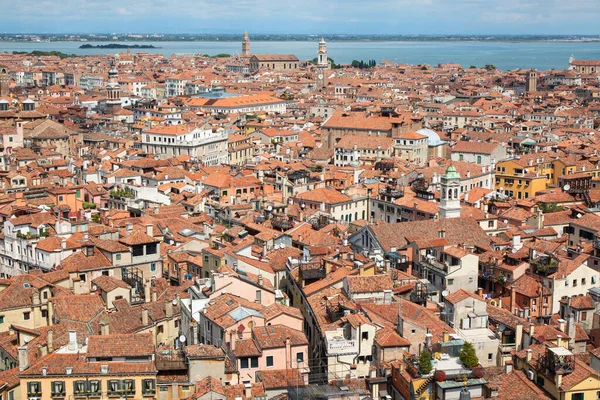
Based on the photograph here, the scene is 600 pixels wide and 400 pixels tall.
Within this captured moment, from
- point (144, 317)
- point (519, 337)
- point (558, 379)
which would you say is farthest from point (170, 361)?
point (519, 337)

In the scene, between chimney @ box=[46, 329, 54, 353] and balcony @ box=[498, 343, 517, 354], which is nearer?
chimney @ box=[46, 329, 54, 353]

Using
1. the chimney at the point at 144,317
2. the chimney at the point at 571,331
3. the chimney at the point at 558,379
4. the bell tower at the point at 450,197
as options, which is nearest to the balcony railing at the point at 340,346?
the chimney at the point at 558,379

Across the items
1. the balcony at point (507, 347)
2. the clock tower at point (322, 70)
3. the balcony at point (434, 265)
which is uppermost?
the balcony at point (434, 265)

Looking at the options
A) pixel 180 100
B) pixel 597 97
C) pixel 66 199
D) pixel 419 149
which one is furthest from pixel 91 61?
pixel 66 199

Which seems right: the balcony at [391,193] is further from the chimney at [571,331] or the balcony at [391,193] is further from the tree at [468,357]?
the tree at [468,357]

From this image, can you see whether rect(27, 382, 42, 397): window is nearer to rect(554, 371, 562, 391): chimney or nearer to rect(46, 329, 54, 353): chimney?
rect(46, 329, 54, 353): chimney

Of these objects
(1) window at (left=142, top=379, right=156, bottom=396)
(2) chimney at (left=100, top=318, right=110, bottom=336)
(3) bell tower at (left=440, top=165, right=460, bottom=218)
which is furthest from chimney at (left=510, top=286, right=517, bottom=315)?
(1) window at (left=142, top=379, right=156, bottom=396)

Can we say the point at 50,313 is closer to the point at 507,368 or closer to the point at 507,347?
the point at 507,347

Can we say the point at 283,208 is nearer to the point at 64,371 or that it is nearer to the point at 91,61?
the point at 64,371
